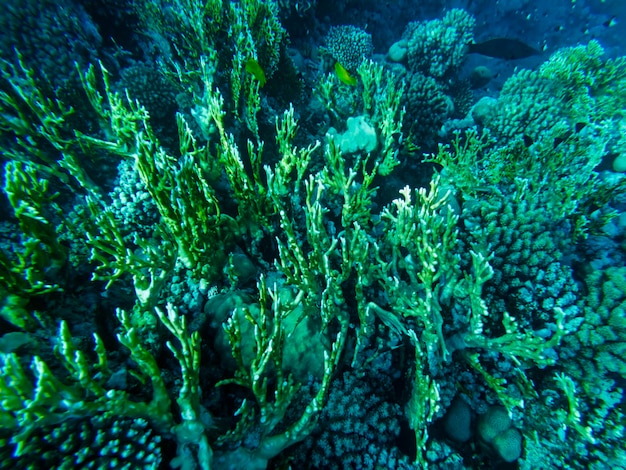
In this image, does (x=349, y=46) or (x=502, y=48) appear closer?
(x=349, y=46)

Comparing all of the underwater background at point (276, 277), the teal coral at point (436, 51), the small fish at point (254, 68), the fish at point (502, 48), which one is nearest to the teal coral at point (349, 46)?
the teal coral at point (436, 51)

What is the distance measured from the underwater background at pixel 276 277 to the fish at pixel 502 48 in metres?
4.73

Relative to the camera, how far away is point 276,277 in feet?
10.7

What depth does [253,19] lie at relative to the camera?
5105mm

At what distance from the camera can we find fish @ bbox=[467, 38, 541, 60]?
9164 millimetres

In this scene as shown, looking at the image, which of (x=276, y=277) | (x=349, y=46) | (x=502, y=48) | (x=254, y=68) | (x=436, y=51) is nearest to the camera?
(x=276, y=277)

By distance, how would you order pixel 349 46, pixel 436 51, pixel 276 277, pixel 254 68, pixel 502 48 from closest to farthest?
pixel 276 277 < pixel 254 68 < pixel 349 46 < pixel 436 51 < pixel 502 48

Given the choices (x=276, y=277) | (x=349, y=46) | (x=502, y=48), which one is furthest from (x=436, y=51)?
(x=276, y=277)

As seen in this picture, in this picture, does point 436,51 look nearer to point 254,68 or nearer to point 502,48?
point 502,48

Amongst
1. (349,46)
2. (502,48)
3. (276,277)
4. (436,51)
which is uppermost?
(502,48)

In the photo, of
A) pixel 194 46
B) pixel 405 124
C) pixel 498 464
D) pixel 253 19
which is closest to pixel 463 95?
pixel 405 124

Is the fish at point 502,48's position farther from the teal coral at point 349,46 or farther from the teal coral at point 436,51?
the teal coral at point 349,46

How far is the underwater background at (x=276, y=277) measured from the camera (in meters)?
2.03

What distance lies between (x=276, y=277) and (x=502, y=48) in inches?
432
